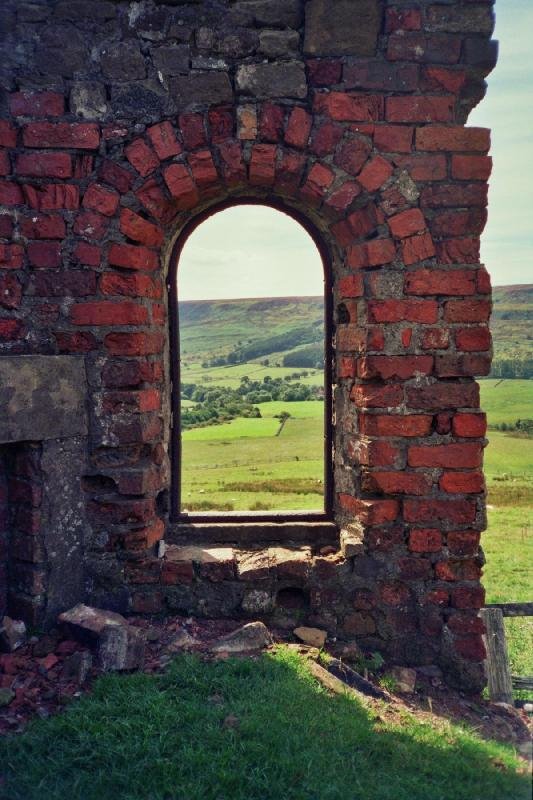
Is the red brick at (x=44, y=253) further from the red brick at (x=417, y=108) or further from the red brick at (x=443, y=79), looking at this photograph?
the red brick at (x=443, y=79)

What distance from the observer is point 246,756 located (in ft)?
7.22

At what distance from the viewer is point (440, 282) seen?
10.0ft

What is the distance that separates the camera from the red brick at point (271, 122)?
9.87ft

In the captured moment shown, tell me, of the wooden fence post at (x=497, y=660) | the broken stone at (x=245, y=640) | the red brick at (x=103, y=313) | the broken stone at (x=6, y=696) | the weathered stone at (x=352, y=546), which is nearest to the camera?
the broken stone at (x=6, y=696)

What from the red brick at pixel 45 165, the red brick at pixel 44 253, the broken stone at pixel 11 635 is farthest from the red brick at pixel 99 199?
the broken stone at pixel 11 635

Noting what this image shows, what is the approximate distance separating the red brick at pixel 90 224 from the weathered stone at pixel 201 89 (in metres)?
0.70

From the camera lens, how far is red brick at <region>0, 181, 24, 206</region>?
9.84 ft

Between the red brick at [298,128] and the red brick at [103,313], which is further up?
the red brick at [298,128]

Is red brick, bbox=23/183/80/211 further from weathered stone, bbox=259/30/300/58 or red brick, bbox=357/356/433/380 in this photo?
red brick, bbox=357/356/433/380

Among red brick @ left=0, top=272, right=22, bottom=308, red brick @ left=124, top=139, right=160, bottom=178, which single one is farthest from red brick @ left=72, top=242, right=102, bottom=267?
red brick @ left=124, top=139, right=160, bottom=178

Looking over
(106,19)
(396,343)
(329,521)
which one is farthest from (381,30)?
(329,521)

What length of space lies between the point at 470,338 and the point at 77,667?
2504mm

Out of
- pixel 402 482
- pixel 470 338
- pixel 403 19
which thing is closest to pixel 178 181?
pixel 403 19

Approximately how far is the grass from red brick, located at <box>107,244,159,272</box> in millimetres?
2002
